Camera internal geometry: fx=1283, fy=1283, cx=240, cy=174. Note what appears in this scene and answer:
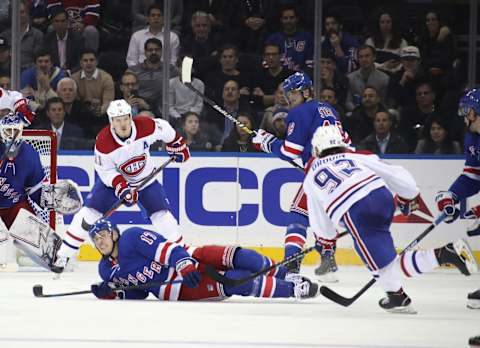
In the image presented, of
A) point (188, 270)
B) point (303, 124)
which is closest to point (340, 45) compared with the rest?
point (303, 124)

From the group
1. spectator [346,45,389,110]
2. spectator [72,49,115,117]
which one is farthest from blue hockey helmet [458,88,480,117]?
spectator [72,49,115,117]

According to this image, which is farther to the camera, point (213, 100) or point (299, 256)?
point (213, 100)

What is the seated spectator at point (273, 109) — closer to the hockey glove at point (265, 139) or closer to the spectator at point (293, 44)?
the spectator at point (293, 44)

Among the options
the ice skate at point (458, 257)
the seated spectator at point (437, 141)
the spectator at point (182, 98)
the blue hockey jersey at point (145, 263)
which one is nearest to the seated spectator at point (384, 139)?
the seated spectator at point (437, 141)

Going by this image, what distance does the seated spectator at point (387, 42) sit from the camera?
32.1ft

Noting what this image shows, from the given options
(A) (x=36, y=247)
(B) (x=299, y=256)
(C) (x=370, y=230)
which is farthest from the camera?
(A) (x=36, y=247)

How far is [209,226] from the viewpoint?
31.5ft

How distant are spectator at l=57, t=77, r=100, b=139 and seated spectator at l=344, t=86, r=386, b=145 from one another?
1.87 metres

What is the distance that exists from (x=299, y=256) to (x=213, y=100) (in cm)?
325

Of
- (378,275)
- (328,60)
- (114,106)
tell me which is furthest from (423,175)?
(378,275)

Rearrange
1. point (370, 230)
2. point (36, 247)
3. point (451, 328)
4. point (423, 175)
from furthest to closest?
point (423, 175) < point (36, 247) < point (370, 230) < point (451, 328)

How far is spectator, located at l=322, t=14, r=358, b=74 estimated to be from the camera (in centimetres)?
970

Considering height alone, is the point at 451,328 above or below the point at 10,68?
below

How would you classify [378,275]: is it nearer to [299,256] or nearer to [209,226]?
[299,256]
